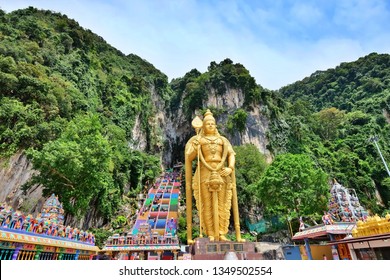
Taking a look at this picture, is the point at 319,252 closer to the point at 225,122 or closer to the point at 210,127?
the point at 210,127

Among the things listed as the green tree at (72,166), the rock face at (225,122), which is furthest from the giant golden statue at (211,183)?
the rock face at (225,122)

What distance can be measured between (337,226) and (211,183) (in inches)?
Answer: 255

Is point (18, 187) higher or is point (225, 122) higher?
point (225, 122)

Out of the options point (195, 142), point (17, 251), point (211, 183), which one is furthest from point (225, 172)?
point (17, 251)

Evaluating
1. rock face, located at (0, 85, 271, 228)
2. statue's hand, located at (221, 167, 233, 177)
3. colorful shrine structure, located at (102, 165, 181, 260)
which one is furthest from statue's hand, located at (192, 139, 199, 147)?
rock face, located at (0, 85, 271, 228)

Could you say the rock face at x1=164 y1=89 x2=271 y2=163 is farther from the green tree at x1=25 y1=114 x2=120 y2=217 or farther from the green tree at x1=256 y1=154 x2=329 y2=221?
the green tree at x1=25 y1=114 x2=120 y2=217

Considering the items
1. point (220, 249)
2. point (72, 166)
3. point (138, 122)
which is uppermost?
point (138, 122)

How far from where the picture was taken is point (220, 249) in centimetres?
543

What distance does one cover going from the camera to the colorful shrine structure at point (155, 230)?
10.3 m

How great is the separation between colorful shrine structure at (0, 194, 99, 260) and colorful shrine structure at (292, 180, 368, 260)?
7494 mm

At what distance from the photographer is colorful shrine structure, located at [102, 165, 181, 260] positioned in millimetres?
10266

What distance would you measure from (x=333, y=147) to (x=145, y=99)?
2497cm
